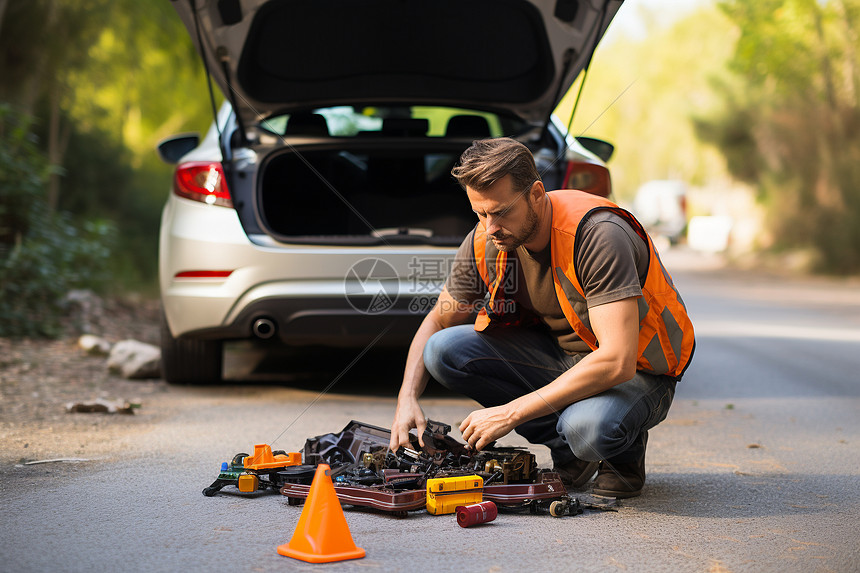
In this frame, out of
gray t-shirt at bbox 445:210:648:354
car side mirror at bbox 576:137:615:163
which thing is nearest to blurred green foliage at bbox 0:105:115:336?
car side mirror at bbox 576:137:615:163

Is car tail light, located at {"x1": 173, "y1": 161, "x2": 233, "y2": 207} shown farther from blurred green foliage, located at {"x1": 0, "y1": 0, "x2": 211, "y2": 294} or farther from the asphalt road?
blurred green foliage, located at {"x1": 0, "y1": 0, "x2": 211, "y2": 294}

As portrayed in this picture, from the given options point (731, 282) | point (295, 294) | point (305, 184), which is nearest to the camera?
point (295, 294)

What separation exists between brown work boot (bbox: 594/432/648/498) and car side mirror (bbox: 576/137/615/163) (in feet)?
9.85

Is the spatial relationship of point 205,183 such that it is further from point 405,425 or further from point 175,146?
point 405,425

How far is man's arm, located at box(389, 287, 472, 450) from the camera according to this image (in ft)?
11.8

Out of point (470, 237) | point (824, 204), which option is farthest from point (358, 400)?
point (824, 204)

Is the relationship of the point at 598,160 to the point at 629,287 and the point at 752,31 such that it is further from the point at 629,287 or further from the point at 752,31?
the point at 752,31

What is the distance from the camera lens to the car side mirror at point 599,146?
20.9 ft

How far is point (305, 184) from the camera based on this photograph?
7004mm

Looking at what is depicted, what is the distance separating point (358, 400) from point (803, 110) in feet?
68.2

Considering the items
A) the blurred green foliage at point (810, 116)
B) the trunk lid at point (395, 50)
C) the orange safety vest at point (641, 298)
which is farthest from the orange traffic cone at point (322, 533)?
the blurred green foliage at point (810, 116)

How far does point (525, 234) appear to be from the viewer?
3.47m

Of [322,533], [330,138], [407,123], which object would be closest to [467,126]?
[407,123]
